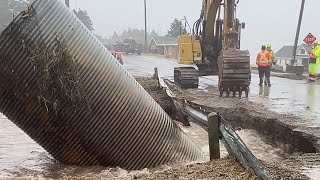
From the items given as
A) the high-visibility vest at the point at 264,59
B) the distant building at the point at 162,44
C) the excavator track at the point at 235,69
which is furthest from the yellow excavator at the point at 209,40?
the distant building at the point at 162,44

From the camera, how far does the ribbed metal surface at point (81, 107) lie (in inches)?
207

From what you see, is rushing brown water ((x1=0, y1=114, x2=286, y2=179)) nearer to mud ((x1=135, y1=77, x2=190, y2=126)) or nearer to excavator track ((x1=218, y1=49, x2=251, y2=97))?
mud ((x1=135, y1=77, x2=190, y2=126))

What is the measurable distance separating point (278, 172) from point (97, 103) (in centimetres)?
235

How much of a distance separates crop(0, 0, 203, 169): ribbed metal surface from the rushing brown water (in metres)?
0.21

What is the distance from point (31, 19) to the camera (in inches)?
207

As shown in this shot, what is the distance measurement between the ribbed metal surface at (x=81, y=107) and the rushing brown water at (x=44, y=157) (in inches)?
8.2

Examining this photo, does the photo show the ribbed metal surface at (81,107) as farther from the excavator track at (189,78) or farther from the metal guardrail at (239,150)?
the excavator track at (189,78)

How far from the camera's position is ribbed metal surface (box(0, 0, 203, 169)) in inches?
207

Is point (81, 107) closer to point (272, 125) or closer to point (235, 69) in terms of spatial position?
point (272, 125)

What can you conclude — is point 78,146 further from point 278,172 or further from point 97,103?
point 278,172

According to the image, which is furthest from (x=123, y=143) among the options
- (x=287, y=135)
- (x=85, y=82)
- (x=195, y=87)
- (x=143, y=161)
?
(x=195, y=87)

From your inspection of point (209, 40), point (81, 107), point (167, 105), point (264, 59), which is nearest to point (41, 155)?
point (81, 107)

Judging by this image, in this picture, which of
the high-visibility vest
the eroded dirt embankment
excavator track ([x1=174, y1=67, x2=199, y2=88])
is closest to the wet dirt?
the eroded dirt embankment

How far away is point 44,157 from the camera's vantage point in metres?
6.70
